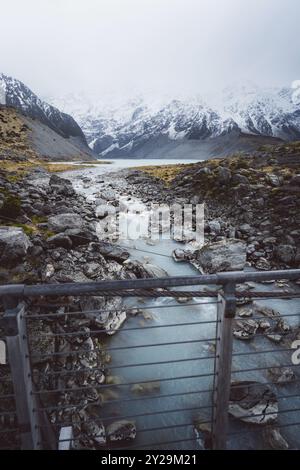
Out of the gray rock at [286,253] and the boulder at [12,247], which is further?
the gray rock at [286,253]

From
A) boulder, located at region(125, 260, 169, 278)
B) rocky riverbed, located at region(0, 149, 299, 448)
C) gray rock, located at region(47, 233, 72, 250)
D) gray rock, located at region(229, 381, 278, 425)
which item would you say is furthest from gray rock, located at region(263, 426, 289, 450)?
gray rock, located at region(47, 233, 72, 250)

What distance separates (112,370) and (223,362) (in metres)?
4.08

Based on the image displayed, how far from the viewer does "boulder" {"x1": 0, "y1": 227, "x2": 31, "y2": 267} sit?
27.7 ft

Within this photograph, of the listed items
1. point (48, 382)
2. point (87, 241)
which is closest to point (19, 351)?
point (48, 382)

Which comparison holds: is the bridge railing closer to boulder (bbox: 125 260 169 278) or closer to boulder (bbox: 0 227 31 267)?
boulder (bbox: 125 260 169 278)

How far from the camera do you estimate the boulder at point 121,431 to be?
4829mm

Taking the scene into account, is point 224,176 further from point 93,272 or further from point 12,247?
point 12,247

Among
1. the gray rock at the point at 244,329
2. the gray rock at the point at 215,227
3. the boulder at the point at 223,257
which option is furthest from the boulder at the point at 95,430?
the gray rock at the point at 215,227

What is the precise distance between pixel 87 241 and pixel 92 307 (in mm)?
3971

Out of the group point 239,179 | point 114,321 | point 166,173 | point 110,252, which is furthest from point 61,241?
point 166,173

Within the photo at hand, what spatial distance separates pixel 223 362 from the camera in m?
A: 3.14

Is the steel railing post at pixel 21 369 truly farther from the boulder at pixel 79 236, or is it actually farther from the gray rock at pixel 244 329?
the boulder at pixel 79 236

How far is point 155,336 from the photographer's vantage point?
7.96 meters

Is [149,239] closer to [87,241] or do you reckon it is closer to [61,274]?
[87,241]
